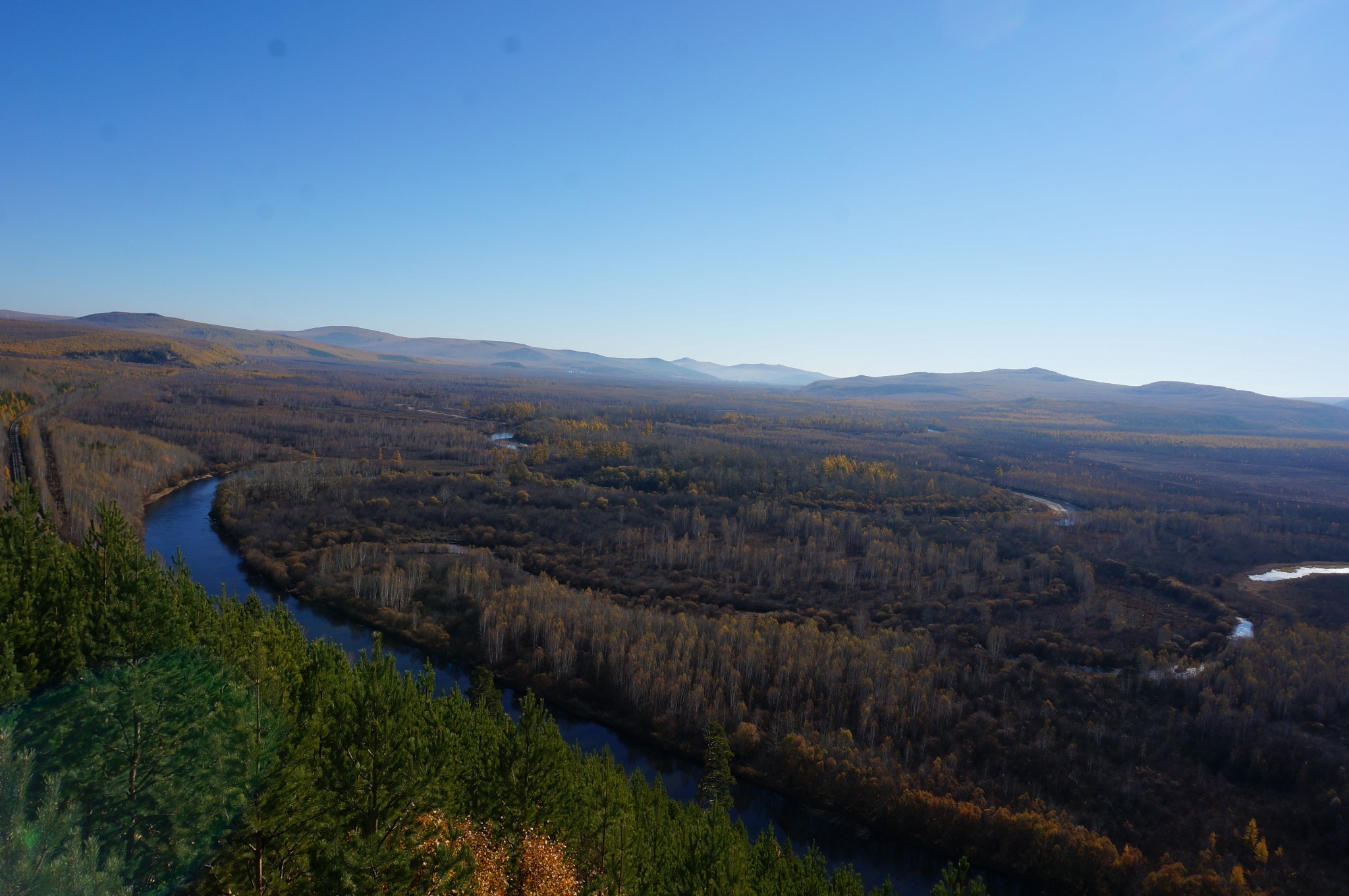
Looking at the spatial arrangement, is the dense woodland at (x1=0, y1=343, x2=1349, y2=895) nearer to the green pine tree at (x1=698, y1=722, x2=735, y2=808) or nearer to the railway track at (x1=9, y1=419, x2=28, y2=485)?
the railway track at (x1=9, y1=419, x2=28, y2=485)

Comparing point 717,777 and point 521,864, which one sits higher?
point 521,864

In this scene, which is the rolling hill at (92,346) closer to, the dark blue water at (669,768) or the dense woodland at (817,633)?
the dense woodland at (817,633)

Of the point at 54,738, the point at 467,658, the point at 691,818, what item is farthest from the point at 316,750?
the point at 467,658

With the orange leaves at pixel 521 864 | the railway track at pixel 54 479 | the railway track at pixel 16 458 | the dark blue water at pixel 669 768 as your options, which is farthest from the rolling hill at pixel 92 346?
the orange leaves at pixel 521 864

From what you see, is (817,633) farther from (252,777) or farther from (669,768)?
(252,777)

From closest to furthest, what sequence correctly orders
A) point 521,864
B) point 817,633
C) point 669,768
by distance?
point 521,864
point 669,768
point 817,633

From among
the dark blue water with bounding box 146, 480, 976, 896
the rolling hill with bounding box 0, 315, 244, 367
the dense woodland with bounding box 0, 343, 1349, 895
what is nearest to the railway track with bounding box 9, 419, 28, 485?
the dense woodland with bounding box 0, 343, 1349, 895

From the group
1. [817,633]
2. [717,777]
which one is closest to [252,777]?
[717,777]
